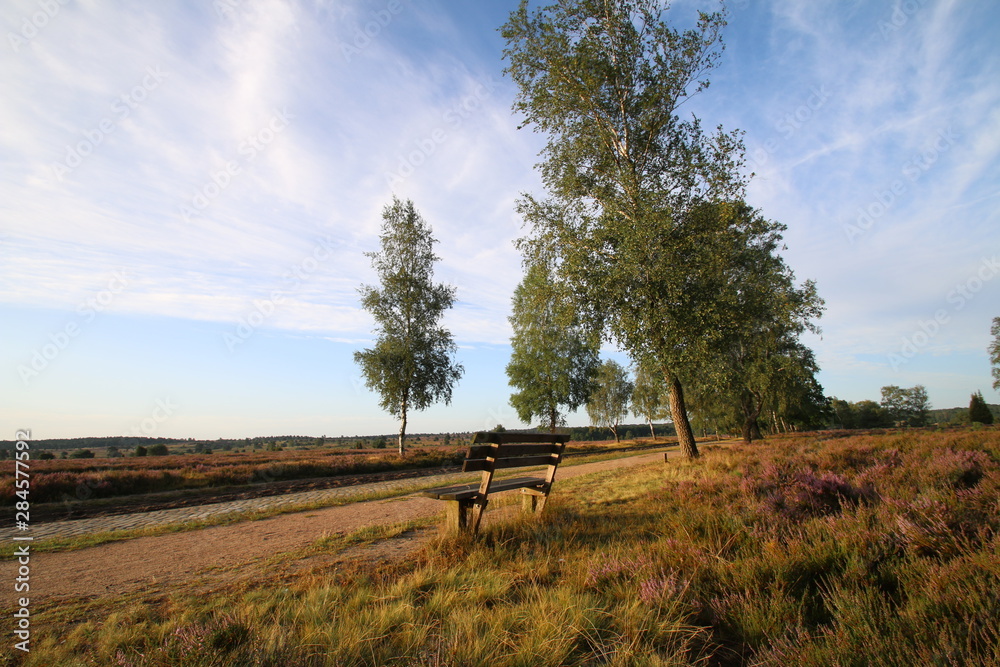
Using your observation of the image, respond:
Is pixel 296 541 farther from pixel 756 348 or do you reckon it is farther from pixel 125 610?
pixel 756 348

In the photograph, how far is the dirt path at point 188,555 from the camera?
5.27m

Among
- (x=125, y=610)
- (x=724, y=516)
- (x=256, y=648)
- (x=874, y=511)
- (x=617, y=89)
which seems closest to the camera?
(x=256, y=648)

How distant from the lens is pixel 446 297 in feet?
97.8

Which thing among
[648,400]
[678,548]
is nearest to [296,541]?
[678,548]

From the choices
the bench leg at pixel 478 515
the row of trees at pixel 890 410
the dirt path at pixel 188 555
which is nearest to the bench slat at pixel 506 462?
the bench leg at pixel 478 515

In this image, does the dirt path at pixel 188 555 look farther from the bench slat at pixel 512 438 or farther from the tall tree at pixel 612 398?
the tall tree at pixel 612 398

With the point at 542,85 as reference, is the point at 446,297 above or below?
below

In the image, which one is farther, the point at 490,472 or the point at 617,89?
the point at 617,89

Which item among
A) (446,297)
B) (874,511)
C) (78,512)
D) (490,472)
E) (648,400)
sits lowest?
(78,512)

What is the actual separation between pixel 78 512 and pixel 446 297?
68.4 feet

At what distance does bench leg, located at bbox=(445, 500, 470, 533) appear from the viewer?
5707mm

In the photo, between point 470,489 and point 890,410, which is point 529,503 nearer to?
point 470,489

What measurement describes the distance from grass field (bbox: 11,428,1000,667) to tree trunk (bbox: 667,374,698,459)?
899cm

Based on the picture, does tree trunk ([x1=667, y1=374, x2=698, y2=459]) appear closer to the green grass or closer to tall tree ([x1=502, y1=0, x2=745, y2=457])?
tall tree ([x1=502, y1=0, x2=745, y2=457])
